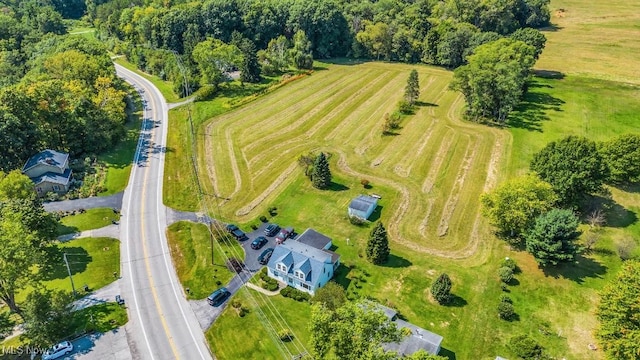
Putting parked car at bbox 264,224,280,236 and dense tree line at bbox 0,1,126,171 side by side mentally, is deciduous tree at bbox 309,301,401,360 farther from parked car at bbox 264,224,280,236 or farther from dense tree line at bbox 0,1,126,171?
dense tree line at bbox 0,1,126,171

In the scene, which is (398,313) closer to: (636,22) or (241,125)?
(241,125)

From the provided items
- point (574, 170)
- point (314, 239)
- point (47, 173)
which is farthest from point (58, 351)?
point (574, 170)

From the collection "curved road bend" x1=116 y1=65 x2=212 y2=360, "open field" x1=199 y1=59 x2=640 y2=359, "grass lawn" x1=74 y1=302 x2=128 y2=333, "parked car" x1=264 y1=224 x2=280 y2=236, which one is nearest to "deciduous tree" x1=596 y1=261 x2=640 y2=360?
"open field" x1=199 y1=59 x2=640 y2=359

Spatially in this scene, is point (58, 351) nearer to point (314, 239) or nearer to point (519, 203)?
point (314, 239)

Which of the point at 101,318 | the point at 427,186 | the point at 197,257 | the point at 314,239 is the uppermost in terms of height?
the point at 314,239

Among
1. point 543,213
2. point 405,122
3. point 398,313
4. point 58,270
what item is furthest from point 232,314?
point 405,122

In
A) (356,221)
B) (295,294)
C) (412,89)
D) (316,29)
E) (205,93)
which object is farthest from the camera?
(316,29)

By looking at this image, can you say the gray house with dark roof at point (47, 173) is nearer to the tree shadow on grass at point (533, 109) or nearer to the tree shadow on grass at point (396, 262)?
the tree shadow on grass at point (396, 262)
